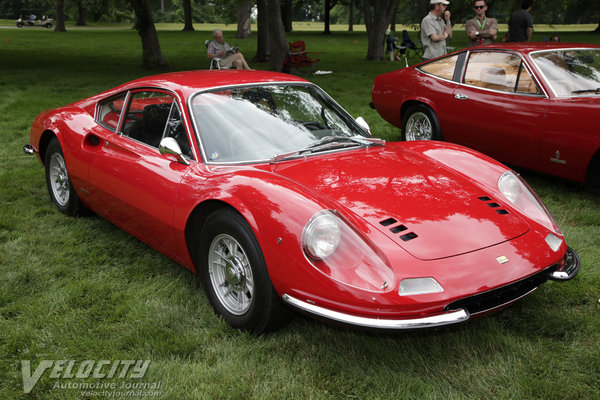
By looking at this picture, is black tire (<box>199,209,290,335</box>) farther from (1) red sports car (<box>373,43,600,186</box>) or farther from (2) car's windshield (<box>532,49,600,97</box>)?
(2) car's windshield (<box>532,49,600,97</box>)

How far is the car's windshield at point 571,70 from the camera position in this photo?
5.34m

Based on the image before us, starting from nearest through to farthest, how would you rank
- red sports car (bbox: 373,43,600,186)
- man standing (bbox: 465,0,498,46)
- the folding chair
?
1. red sports car (bbox: 373,43,600,186)
2. man standing (bbox: 465,0,498,46)
3. the folding chair

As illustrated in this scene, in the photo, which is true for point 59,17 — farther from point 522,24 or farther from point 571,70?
point 571,70

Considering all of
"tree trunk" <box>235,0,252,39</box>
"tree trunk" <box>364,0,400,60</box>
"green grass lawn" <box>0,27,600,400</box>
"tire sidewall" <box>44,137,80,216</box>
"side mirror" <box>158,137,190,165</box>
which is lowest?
"green grass lawn" <box>0,27,600,400</box>

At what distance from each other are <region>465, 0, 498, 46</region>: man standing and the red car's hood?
259 inches

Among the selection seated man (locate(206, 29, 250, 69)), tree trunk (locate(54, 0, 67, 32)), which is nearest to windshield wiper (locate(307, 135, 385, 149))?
seated man (locate(206, 29, 250, 69))

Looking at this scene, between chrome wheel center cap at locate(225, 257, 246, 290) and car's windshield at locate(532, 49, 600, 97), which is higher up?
car's windshield at locate(532, 49, 600, 97)

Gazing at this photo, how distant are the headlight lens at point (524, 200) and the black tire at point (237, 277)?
1.51m

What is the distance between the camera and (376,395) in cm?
247

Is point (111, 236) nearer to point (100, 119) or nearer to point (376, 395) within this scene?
point (100, 119)

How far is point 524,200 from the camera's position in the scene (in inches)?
128

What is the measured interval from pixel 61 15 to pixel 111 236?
4216 cm

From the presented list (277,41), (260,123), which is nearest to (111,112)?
(260,123)

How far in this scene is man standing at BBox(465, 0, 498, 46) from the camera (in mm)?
9169
